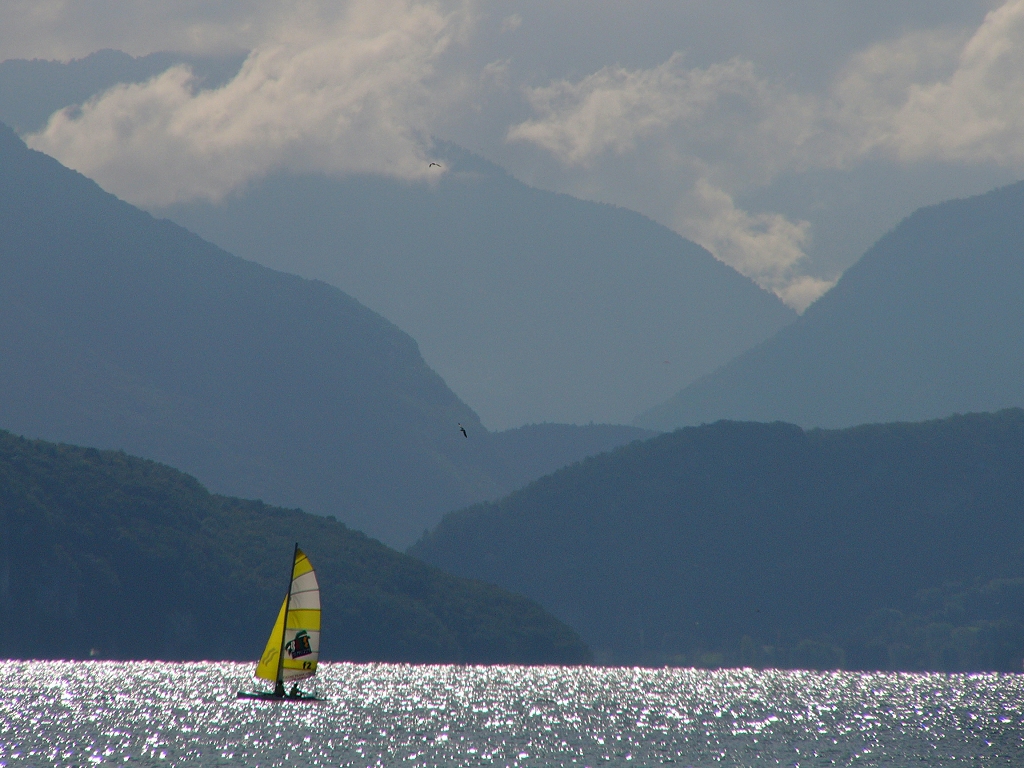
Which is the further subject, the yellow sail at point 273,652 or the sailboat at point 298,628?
the yellow sail at point 273,652

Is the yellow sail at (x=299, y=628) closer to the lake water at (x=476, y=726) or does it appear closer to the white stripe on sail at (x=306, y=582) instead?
the white stripe on sail at (x=306, y=582)

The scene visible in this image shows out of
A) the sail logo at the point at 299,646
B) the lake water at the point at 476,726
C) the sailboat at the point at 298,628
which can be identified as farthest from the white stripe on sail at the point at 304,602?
the lake water at the point at 476,726

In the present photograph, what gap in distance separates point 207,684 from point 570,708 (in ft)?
159

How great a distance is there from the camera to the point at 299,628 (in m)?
90.2

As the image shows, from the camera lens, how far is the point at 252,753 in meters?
79.8

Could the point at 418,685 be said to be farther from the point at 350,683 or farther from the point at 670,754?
the point at 670,754

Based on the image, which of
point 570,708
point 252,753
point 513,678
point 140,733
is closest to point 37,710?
point 140,733

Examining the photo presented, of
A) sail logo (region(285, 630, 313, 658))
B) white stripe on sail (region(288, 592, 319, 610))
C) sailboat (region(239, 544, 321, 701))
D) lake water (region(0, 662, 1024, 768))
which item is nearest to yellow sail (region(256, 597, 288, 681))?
sailboat (region(239, 544, 321, 701))

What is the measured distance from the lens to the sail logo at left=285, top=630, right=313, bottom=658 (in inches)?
3578

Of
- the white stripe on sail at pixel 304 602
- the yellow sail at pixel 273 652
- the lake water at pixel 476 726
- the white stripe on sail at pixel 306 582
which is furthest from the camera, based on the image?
the yellow sail at pixel 273 652

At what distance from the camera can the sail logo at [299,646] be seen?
90875mm

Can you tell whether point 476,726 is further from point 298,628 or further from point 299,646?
point 298,628

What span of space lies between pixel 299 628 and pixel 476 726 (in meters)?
20.2

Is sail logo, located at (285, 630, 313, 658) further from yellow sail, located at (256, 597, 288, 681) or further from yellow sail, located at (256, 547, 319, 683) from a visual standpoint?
yellow sail, located at (256, 597, 288, 681)
